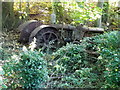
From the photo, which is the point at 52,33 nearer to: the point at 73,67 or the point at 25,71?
the point at 73,67

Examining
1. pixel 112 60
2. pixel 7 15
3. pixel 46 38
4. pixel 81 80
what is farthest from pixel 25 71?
pixel 7 15

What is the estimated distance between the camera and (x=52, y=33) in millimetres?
5641

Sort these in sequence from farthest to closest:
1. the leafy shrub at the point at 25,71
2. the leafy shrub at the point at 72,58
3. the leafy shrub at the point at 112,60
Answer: the leafy shrub at the point at 72,58
the leafy shrub at the point at 112,60
the leafy shrub at the point at 25,71

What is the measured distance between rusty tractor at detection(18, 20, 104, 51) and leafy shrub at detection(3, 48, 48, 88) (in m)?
2.52

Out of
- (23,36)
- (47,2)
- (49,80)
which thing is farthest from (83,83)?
(47,2)

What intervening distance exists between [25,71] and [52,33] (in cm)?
292

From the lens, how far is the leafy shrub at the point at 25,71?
2893 millimetres

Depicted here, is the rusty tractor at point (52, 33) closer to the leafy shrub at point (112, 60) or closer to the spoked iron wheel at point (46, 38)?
the spoked iron wheel at point (46, 38)

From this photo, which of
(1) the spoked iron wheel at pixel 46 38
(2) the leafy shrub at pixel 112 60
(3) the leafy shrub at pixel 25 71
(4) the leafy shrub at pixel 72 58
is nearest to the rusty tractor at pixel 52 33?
(1) the spoked iron wheel at pixel 46 38

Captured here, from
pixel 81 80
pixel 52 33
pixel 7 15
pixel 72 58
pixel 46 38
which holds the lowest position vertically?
pixel 81 80

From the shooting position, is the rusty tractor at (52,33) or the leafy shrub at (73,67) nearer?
the leafy shrub at (73,67)

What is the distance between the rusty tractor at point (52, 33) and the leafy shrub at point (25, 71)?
2.52 meters

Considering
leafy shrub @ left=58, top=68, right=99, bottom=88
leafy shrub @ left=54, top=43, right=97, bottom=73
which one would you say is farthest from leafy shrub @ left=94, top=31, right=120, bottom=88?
leafy shrub @ left=54, top=43, right=97, bottom=73

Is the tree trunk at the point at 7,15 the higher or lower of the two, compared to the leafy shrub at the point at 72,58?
higher
